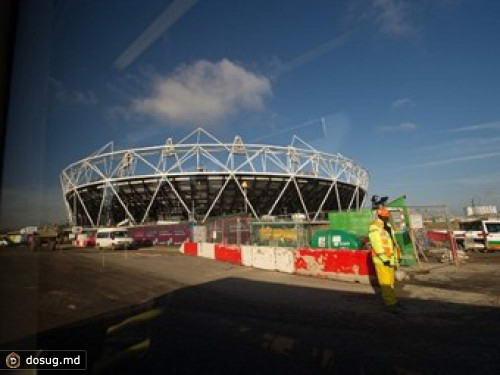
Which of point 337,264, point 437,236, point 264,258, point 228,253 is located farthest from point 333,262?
point 437,236

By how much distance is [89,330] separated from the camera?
484cm

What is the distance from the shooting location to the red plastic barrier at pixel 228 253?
14.6 m

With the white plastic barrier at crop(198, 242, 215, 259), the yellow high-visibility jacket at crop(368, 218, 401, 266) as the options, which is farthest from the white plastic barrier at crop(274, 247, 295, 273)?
the white plastic barrier at crop(198, 242, 215, 259)

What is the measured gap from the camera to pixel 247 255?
1377 cm

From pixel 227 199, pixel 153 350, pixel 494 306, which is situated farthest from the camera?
pixel 227 199

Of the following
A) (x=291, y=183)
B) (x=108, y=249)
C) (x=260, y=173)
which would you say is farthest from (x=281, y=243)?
(x=291, y=183)

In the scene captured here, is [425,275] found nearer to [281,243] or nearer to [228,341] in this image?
[281,243]

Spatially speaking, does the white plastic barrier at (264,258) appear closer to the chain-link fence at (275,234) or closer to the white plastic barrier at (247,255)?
the white plastic barrier at (247,255)

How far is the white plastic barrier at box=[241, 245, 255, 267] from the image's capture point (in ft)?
44.4

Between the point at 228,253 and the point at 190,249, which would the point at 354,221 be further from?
the point at 190,249

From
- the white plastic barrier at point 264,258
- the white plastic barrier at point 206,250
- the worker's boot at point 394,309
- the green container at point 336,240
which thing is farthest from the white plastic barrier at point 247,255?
the worker's boot at point 394,309

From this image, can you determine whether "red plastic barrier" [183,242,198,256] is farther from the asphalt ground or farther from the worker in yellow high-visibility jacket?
the worker in yellow high-visibility jacket

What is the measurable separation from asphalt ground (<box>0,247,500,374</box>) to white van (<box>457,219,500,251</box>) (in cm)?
1163

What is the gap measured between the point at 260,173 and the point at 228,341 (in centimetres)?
3457
